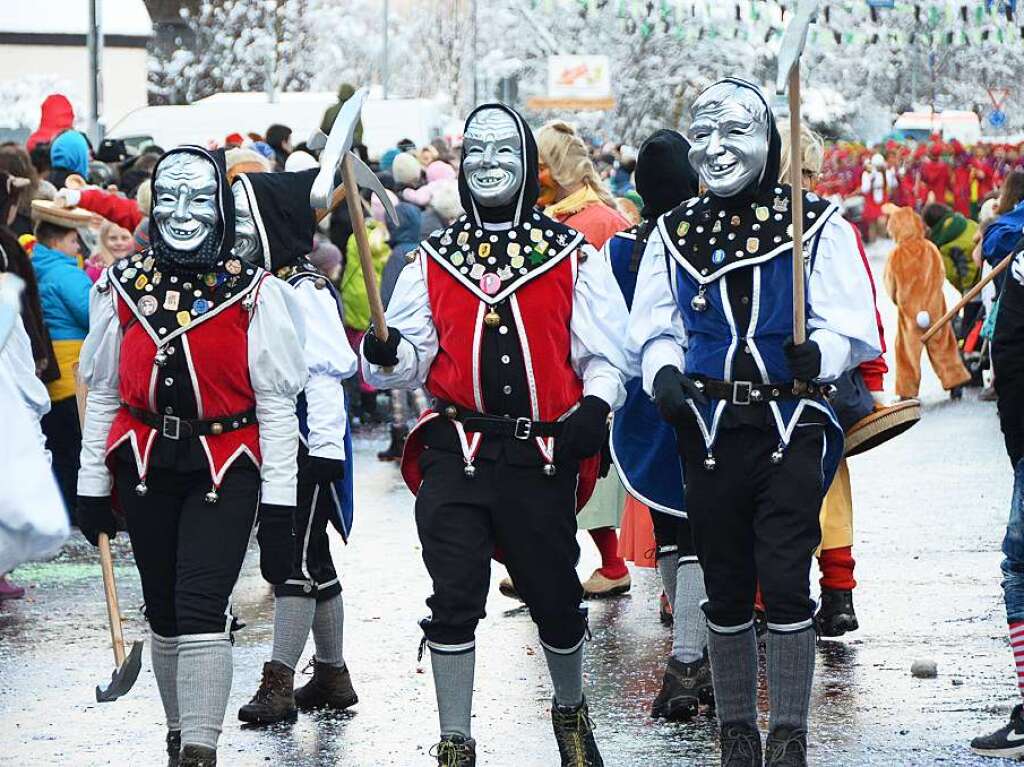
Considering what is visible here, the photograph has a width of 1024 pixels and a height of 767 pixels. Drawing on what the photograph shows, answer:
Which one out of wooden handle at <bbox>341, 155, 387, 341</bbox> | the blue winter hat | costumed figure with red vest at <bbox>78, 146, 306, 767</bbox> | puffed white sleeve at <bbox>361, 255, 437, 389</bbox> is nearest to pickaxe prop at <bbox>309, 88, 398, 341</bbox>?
wooden handle at <bbox>341, 155, 387, 341</bbox>

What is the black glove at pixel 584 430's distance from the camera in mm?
5766

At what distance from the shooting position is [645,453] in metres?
6.97

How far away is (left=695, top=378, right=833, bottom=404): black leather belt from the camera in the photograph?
5.78 m

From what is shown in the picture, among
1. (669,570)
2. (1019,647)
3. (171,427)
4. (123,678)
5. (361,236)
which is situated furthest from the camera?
(669,570)

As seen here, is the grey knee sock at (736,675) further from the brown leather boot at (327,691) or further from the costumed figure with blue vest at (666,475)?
the brown leather boot at (327,691)

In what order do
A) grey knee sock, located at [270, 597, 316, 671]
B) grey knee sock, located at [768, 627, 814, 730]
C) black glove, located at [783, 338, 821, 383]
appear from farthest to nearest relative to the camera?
grey knee sock, located at [270, 597, 316, 671], grey knee sock, located at [768, 627, 814, 730], black glove, located at [783, 338, 821, 383]

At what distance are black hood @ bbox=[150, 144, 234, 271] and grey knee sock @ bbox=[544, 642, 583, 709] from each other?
1.52 m

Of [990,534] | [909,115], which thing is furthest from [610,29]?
[990,534]

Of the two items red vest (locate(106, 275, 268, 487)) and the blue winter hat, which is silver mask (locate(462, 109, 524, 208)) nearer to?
red vest (locate(106, 275, 268, 487))

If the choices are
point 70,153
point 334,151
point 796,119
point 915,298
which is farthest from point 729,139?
point 915,298

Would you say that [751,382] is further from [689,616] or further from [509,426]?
[689,616]

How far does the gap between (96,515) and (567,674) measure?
58.2 inches

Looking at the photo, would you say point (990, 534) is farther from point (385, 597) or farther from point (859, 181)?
point (859, 181)

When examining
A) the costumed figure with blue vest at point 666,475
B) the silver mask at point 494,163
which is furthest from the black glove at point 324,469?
the costumed figure with blue vest at point 666,475
